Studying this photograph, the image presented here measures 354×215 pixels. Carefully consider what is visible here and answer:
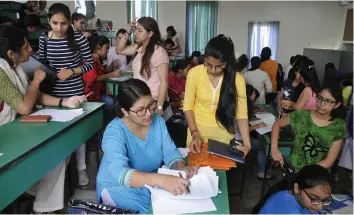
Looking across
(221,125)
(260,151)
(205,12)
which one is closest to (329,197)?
(221,125)

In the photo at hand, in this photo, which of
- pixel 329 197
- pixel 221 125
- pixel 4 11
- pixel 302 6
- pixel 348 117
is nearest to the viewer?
pixel 329 197

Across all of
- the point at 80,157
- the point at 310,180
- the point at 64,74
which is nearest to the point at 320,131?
the point at 310,180

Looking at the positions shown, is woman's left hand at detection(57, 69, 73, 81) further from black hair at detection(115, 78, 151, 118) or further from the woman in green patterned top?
the woman in green patterned top

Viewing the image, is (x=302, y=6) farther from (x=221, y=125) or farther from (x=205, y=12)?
(x=221, y=125)

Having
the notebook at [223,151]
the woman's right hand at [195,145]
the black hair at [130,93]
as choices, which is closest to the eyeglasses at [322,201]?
the notebook at [223,151]

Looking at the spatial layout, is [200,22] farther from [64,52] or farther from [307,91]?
[64,52]

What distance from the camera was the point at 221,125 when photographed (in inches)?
71.3

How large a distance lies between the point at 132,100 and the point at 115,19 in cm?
765

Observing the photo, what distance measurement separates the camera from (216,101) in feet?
5.87

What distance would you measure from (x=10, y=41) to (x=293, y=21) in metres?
8.11

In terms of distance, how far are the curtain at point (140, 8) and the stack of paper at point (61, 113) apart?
6883 millimetres

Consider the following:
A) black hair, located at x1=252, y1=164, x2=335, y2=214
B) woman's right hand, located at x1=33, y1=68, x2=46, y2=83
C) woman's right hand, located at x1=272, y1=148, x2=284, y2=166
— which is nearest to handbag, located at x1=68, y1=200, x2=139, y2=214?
black hair, located at x1=252, y1=164, x2=335, y2=214

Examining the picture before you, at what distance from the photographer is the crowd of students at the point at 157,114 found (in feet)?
4.30

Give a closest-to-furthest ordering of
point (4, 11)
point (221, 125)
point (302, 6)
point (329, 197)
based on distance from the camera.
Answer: point (329, 197)
point (221, 125)
point (4, 11)
point (302, 6)
